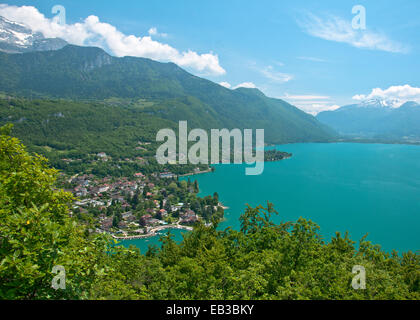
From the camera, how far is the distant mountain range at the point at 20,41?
589 feet

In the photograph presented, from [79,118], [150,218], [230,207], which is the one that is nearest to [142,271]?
[150,218]

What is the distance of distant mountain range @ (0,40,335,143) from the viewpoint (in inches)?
4643

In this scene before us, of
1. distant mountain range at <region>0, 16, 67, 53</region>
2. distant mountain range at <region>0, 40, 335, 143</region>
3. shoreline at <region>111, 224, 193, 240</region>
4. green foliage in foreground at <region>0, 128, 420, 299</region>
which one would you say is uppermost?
distant mountain range at <region>0, 16, 67, 53</region>

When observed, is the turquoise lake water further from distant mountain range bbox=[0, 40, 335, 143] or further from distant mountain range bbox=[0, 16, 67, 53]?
distant mountain range bbox=[0, 16, 67, 53]

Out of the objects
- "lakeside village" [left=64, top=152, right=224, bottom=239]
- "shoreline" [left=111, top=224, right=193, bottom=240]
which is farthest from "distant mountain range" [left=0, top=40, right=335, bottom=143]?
"shoreline" [left=111, top=224, right=193, bottom=240]

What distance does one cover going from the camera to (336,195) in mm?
39156

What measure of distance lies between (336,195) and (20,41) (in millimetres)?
241698

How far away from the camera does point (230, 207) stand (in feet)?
110

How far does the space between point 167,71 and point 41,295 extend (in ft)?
616

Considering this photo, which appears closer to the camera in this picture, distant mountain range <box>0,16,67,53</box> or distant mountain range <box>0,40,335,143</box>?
distant mountain range <box>0,40,335,143</box>

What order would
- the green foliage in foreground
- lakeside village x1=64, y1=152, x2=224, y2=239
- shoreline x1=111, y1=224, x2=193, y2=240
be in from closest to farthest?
the green foliage in foreground, shoreline x1=111, y1=224, x2=193, y2=240, lakeside village x1=64, y1=152, x2=224, y2=239

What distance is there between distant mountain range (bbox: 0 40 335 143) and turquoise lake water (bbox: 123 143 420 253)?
57.6m

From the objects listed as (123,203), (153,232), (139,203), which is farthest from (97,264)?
(123,203)
